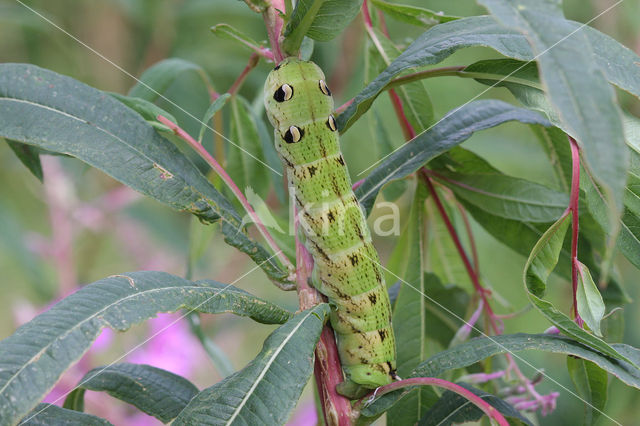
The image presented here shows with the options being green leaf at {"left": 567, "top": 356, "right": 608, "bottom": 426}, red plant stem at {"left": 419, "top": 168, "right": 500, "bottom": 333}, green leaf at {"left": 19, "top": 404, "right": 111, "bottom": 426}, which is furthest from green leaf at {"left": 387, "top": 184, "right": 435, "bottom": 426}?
green leaf at {"left": 19, "top": 404, "right": 111, "bottom": 426}

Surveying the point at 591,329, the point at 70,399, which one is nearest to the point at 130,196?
the point at 70,399

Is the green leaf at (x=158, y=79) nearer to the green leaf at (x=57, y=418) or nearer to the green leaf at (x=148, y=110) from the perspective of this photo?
the green leaf at (x=148, y=110)

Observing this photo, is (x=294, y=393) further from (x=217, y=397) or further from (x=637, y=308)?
(x=637, y=308)

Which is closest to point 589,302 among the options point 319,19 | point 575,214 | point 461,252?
point 575,214

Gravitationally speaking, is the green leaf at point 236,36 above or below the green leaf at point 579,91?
above

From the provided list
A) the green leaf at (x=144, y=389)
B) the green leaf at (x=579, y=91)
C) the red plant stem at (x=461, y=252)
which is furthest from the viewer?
the red plant stem at (x=461, y=252)

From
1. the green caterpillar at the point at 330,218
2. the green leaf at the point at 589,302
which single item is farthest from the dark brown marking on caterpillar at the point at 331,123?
the green leaf at the point at 589,302
